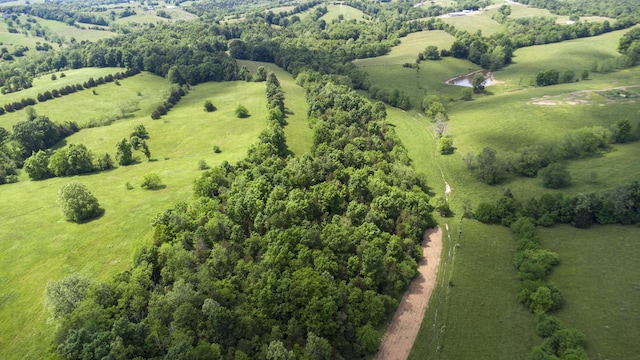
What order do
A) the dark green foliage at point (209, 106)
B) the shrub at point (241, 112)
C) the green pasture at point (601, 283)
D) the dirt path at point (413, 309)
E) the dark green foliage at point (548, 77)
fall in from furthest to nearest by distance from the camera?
the dark green foliage at point (548, 77), the dark green foliage at point (209, 106), the shrub at point (241, 112), the dirt path at point (413, 309), the green pasture at point (601, 283)

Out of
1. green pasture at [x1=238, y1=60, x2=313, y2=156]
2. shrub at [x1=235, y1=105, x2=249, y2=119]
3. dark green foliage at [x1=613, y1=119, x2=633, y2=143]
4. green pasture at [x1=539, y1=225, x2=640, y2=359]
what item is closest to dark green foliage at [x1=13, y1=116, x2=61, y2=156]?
shrub at [x1=235, y1=105, x2=249, y2=119]

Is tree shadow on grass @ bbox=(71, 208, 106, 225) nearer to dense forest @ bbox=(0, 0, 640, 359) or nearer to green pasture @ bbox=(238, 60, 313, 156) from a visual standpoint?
dense forest @ bbox=(0, 0, 640, 359)

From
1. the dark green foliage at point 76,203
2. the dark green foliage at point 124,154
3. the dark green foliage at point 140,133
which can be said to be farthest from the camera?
the dark green foliage at point 140,133

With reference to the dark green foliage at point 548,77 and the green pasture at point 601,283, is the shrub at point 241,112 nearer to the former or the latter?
the green pasture at point 601,283

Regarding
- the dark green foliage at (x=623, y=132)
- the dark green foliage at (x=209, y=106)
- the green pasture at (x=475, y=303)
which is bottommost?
the green pasture at (x=475, y=303)

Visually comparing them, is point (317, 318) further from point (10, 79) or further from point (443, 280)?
point (10, 79)

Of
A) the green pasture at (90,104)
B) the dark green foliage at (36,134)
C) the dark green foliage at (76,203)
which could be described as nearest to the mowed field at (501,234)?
the dark green foliage at (76,203)
